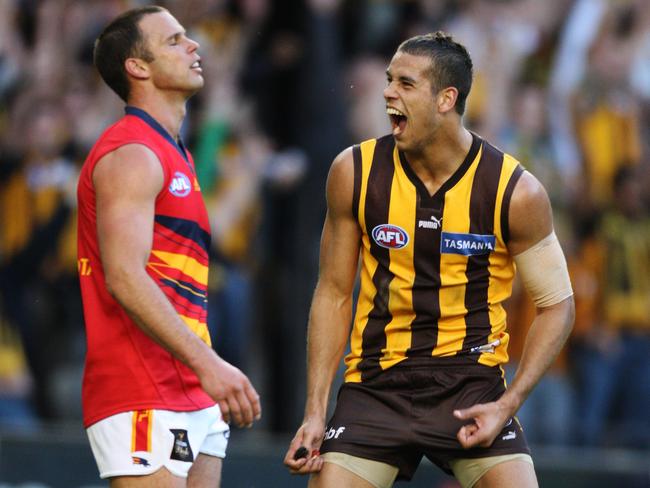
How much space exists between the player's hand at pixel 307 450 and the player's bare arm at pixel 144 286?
539mm

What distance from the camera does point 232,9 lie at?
34.1 feet

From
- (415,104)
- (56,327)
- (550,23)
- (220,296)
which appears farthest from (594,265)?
(415,104)

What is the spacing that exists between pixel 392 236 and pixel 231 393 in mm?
1093

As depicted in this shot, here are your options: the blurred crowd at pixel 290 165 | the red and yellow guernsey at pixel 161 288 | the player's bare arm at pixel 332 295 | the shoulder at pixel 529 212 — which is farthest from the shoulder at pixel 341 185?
the blurred crowd at pixel 290 165

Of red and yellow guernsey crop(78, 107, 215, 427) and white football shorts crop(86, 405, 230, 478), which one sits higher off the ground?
red and yellow guernsey crop(78, 107, 215, 427)

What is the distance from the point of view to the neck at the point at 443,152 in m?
5.52

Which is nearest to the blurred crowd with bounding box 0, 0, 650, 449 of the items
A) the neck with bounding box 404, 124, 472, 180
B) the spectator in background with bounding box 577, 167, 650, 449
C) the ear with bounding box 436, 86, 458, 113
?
the spectator in background with bounding box 577, 167, 650, 449

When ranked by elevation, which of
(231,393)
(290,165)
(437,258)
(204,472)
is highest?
(290,165)

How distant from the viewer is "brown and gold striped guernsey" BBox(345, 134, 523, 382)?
548cm

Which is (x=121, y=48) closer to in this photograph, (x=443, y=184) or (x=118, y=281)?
(x=118, y=281)

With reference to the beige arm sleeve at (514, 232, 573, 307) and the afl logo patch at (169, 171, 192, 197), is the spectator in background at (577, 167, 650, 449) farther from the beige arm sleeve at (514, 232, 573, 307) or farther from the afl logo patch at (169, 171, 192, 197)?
the afl logo patch at (169, 171, 192, 197)

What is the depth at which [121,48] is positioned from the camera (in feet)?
18.4

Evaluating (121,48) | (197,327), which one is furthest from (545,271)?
(121,48)

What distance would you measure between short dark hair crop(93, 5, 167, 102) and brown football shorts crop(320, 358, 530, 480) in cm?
173
